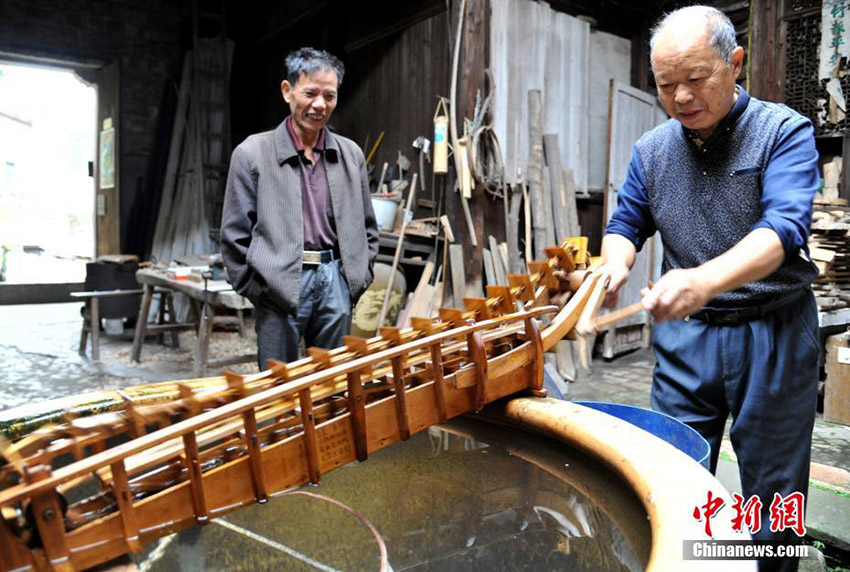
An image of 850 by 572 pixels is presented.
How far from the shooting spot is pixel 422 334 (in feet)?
5.01

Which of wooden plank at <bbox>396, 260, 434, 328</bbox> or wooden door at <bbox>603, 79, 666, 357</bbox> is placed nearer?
wooden plank at <bbox>396, 260, 434, 328</bbox>

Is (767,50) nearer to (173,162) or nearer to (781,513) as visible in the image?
(781,513)

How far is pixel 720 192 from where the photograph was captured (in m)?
1.78

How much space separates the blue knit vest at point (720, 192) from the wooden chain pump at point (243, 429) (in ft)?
1.09

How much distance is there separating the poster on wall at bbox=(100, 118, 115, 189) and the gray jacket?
8387 millimetres

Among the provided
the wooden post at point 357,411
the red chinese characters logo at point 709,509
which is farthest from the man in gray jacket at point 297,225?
the red chinese characters logo at point 709,509

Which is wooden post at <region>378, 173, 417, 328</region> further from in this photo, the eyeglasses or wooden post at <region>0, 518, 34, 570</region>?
wooden post at <region>0, 518, 34, 570</region>

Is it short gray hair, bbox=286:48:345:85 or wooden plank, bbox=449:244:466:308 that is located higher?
short gray hair, bbox=286:48:345:85

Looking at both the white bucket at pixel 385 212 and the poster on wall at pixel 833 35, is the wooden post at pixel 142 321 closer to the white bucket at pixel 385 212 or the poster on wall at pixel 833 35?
the white bucket at pixel 385 212

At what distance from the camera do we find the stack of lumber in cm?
474

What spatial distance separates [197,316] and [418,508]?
5.17m

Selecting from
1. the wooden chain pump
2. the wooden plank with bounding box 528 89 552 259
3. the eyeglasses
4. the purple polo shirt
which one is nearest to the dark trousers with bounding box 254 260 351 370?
the purple polo shirt

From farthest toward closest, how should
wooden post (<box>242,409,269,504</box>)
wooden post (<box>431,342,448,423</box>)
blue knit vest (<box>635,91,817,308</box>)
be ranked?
blue knit vest (<box>635,91,817,308</box>) → wooden post (<box>431,342,448,423</box>) → wooden post (<box>242,409,269,504</box>)

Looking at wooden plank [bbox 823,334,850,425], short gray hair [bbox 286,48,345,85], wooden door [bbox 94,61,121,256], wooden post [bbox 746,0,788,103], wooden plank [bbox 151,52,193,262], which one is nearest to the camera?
short gray hair [bbox 286,48,345,85]
